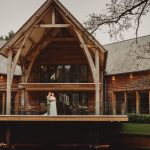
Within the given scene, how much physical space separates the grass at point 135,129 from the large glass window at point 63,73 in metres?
5.05

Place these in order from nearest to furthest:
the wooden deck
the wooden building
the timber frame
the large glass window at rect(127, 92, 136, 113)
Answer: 1. the wooden deck
2. the timber frame
3. the wooden building
4. the large glass window at rect(127, 92, 136, 113)

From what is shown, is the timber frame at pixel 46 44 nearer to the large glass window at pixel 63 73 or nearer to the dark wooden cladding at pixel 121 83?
the large glass window at pixel 63 73

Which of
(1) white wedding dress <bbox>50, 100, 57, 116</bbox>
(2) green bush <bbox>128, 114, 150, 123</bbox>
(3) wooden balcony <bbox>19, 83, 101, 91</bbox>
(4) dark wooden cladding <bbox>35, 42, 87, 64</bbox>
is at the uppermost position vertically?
(4) dark wooden cladding <bbox>35, 42, 87, 64</bbox>

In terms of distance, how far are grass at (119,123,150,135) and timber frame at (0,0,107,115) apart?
2.12 meters

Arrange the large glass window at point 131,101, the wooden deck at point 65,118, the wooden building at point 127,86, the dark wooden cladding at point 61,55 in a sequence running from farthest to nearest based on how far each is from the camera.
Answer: the large glass window at point 131,101
the wooden building at point 127,86
the dark wooden cladding at point 61,55
the wooden deck at point 65,118

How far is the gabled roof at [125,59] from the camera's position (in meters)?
32.7

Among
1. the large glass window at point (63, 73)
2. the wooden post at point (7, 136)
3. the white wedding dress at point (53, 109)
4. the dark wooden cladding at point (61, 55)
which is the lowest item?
the wooden post at point (7, 136)

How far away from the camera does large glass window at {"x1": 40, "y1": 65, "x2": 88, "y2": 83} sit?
31656mm

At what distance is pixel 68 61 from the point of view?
3178 cm

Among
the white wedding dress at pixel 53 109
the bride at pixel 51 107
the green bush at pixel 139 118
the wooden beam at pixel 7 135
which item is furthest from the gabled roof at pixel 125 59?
the wooden beam at pixel 7 135

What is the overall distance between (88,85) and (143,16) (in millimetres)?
14980

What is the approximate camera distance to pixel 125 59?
35781 mm

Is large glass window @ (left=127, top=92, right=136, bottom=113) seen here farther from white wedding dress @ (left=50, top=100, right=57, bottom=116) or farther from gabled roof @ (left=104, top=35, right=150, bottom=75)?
white wedding dress @ (left=50, top=100, right=57, bottom=116)

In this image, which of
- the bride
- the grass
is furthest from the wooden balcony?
the bride
